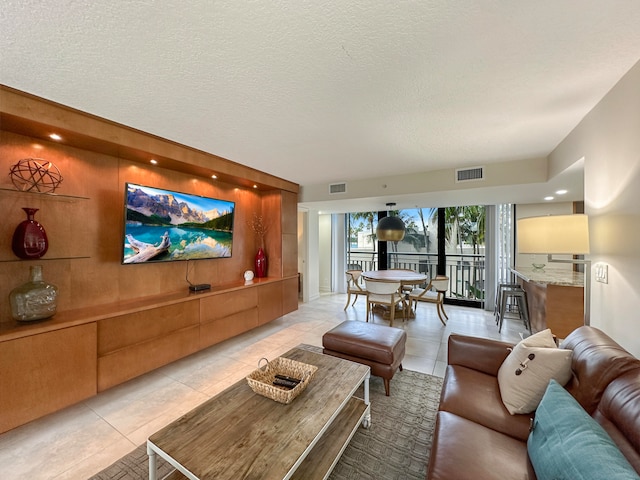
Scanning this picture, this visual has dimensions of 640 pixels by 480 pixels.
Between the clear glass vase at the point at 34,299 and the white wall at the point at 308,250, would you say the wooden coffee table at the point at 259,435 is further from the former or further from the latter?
the white wall at the point at 308,250

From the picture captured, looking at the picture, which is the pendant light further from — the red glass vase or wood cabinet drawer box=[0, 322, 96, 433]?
the red glass vase

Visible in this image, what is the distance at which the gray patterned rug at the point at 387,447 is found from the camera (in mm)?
1503

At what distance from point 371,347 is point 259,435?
4.32 feet

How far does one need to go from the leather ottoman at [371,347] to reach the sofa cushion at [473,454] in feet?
3.11

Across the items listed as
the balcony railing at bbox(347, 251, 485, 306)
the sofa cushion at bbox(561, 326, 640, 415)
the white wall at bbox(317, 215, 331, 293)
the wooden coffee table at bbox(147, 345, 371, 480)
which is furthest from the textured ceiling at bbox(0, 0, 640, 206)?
the white wall at bbox(317, 215, 331, 293)

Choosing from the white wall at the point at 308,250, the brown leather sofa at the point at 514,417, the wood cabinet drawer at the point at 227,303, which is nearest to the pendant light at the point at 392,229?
the white wall at the point at 308,250

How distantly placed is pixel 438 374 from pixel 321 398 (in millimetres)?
1727

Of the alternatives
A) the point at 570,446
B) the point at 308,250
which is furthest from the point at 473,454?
the point at 308,250

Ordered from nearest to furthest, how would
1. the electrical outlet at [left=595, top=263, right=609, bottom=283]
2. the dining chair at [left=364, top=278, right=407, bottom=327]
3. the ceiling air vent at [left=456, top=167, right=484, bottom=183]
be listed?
the electrical outlet at [left=595, top=263, right=609, bottom=283], the ceiling air vent at [left=456, top=167, right=484, bottom=183], the dining chair at [left=364, top=278, right=407, bottom=327]

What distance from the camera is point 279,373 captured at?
1.80 m

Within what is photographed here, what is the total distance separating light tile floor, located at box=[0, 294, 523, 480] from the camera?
1.63m

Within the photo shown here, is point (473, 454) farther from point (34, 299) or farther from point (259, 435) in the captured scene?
point (34, 299)

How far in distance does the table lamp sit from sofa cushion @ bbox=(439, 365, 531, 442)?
3.52 feet

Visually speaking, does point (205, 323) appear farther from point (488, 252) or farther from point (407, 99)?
point (488, 252)
